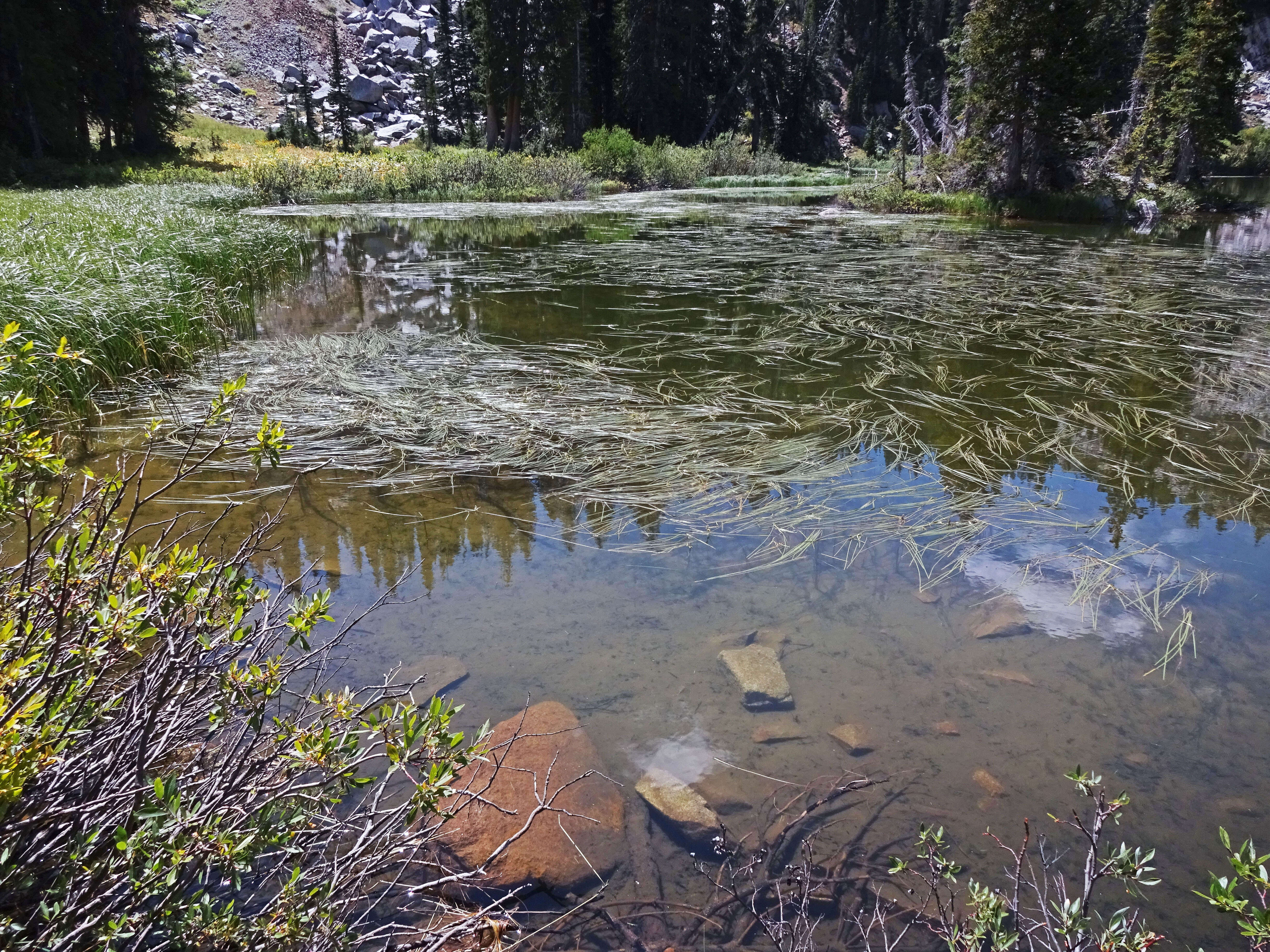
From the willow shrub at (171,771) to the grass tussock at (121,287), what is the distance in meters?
1.86

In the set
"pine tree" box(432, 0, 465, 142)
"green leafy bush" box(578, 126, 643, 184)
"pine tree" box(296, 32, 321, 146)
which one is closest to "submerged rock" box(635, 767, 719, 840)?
"green leafy bush" box(578, 126, 643, 184)

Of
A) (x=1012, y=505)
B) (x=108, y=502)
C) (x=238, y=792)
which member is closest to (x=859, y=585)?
(x=1012, y=505)

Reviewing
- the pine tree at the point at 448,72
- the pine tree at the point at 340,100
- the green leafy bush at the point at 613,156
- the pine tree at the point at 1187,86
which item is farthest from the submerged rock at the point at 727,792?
the pine tree at the point at 448,72

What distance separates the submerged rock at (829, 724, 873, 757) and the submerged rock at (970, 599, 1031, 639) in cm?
75

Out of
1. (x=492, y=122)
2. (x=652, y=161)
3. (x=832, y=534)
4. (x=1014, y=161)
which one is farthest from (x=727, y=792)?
(x=492, y=122)

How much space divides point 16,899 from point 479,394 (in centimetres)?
444

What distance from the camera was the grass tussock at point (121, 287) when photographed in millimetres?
4871

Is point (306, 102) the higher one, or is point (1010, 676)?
point (306, 102)

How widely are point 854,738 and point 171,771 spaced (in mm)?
1900

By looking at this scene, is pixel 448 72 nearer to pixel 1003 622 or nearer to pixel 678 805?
pixel 1003 622

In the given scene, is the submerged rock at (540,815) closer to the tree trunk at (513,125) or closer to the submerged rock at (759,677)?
the submerged rock at (759,677)

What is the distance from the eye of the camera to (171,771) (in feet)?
5.06

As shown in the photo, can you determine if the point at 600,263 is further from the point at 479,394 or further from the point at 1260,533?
the point at 1260,533

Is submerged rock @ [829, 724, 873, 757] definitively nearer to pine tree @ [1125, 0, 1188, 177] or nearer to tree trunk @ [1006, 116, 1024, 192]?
tree trunk @ [1006, 116, 1024, 192]
